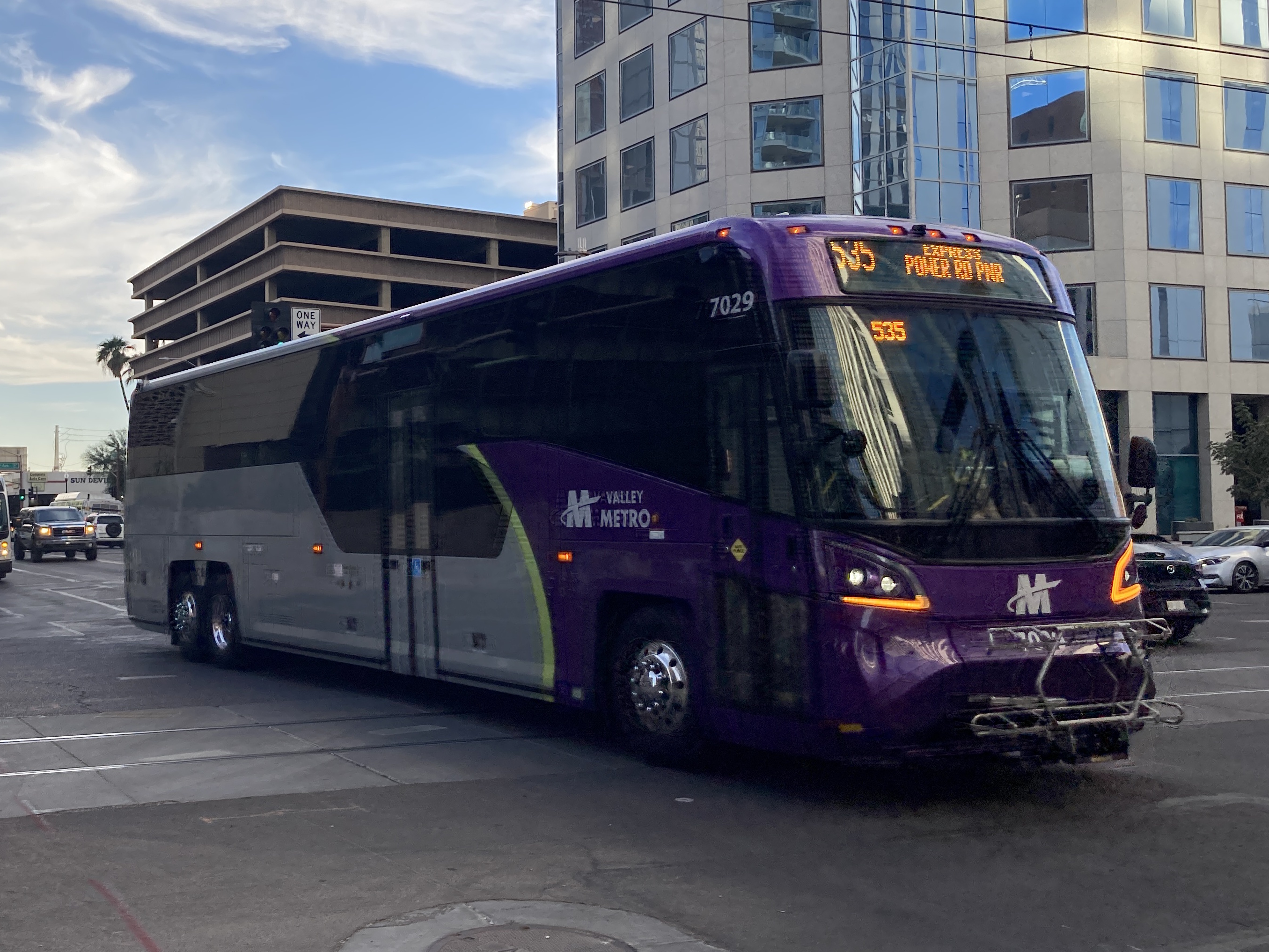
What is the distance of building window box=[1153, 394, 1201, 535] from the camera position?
42.5m

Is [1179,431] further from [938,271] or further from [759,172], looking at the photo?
[938,271]

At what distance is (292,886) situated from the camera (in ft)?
20.0

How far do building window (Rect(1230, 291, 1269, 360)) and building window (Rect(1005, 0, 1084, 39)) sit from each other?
994 cm

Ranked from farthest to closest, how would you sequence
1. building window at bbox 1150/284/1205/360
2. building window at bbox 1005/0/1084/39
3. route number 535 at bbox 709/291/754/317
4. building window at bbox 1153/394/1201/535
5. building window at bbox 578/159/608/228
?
1. building window at bbox 578/159/608/228
2. building window at bbox 1153/394/1201/535
3. building window at bbox 1150/284/1205/360
4. building window at bbox 1005/0/1084/39
5. route number 535 at bbox 709/291/754/317

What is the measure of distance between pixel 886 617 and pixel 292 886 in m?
3.36

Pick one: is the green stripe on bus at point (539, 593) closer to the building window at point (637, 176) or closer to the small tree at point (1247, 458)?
the small tree at point (1247, 458)

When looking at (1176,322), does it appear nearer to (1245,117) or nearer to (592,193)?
(1245,117)

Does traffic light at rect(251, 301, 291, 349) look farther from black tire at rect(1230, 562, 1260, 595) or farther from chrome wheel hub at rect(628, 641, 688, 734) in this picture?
black tire at rect(1230, 562, 1260, 595)

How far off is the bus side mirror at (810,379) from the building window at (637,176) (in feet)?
124

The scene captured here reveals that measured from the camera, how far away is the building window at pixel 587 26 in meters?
47.5

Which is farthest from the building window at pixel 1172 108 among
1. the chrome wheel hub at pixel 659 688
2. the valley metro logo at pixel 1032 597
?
the valley metro logo at pixel 1032 597

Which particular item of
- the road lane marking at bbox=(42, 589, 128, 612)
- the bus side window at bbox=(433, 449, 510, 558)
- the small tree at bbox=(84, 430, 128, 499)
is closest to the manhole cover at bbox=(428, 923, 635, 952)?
the bus side window at bbox=(433, 449, 510, 558)

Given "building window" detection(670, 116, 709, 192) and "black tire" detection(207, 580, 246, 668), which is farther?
"building window" detection(670, 116, 709, 192)

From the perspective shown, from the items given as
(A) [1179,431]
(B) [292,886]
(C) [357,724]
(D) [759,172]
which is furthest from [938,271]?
(A) [1179,431]
